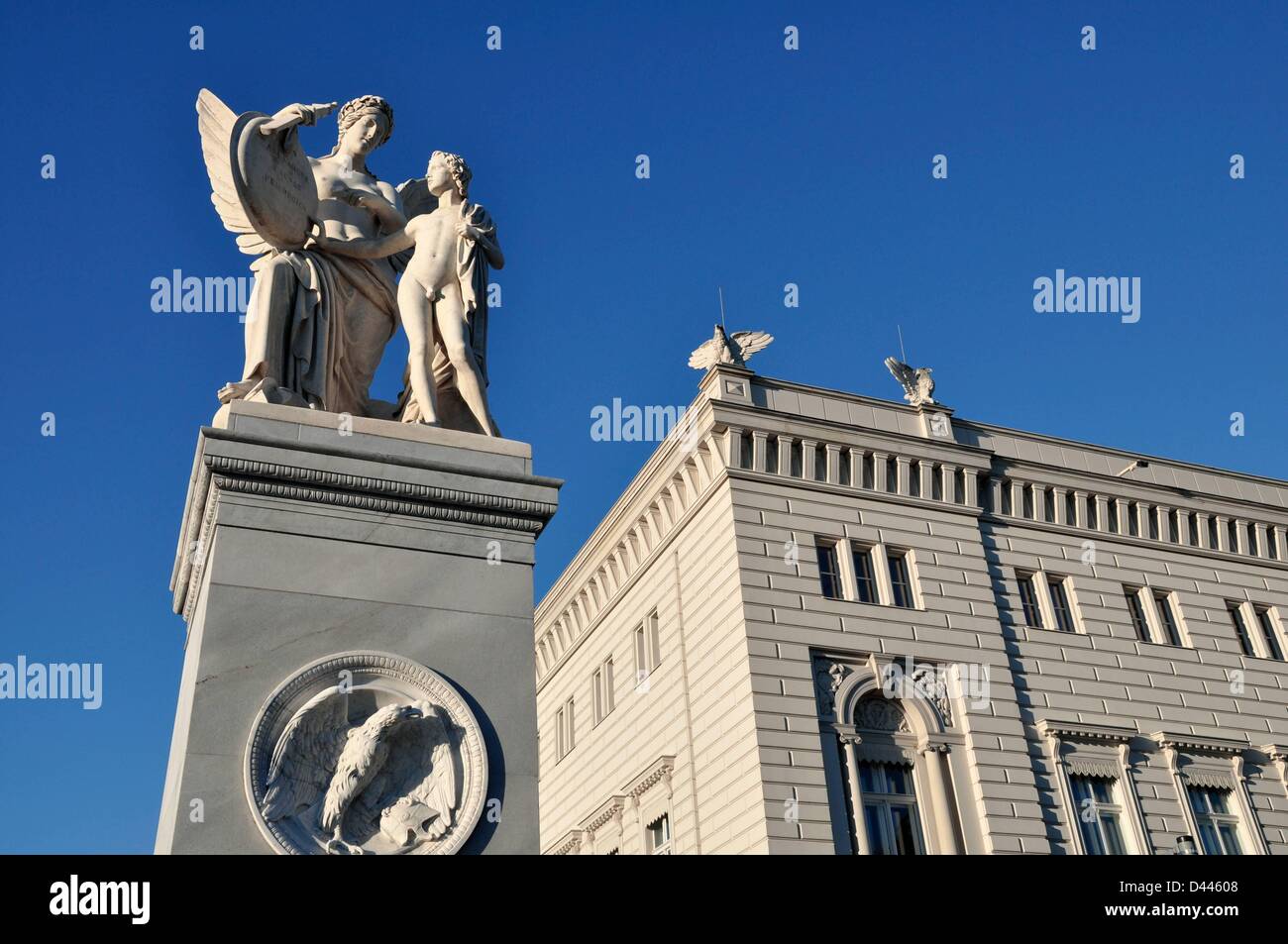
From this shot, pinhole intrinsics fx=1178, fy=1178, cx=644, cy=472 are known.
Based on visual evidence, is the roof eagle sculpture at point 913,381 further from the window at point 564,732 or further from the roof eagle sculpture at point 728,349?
the window at point 564,732

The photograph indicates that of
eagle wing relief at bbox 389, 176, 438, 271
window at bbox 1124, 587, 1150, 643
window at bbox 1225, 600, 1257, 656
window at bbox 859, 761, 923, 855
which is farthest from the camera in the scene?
window at bbox 1225, 600, 1257, 656

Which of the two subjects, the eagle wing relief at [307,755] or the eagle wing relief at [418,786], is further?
the eagle wing relief at [418,786]

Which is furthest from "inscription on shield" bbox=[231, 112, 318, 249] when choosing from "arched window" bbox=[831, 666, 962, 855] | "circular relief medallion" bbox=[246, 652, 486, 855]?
"arched window" bbox=[831, 666, 962, 855]

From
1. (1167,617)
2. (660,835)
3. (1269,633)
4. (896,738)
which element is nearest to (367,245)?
(896,738)

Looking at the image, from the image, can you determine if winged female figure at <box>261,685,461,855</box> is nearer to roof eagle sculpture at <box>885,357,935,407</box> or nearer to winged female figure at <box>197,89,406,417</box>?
winged female figure at <box>197,89,406,417</box>

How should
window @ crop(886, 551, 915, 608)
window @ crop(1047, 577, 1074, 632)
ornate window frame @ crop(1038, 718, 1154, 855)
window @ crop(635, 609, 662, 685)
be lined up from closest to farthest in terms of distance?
ornate window frame @ crop(1038, 718, 1154, 855), window @ crop(886, 551, 915, 608), window @ crop(1047, 577, 1074, 632), window @ crop(635, 609, 662, 685)

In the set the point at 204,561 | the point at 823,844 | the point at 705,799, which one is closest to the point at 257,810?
the point at 204,561

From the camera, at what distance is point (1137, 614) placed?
32.7 meters

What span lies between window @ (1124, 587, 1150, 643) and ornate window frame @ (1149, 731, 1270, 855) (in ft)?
9.73

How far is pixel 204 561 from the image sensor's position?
7.50m

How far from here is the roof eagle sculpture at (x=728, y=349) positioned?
30078 millimetres

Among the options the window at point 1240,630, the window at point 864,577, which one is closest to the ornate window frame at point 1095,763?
the window at point 864,577

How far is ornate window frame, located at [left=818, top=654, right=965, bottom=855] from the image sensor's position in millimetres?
26156
